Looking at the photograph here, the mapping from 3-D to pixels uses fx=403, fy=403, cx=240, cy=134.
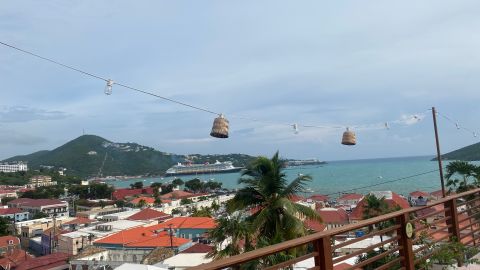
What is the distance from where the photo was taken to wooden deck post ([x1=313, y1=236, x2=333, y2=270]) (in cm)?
219

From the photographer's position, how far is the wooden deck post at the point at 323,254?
2.19 m

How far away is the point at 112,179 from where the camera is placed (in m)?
189

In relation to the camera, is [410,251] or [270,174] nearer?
[410,251]

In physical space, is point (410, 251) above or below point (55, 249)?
above

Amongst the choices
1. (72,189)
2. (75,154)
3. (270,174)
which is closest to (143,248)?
(270,174)

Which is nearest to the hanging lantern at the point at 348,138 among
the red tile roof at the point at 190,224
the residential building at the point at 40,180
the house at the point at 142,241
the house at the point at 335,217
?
the house at the point at 142,241

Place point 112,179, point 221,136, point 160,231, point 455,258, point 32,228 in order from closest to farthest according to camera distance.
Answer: point 455,258 < point 221,136 < point 160,231 < point 32,228 < point 112,179

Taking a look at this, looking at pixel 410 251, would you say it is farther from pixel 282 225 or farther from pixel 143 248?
pixel 143 248

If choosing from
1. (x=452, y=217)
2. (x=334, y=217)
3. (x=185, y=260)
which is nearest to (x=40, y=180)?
(x=334, y=217)

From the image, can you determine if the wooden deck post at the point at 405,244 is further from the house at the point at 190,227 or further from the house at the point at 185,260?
the house at the point at 190,227

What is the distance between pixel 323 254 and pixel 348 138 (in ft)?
24.9

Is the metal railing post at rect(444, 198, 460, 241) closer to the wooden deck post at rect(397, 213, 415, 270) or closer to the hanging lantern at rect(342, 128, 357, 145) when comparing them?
the wooden deck post at rect(397, 213, 415, 270)

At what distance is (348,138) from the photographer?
9.47m

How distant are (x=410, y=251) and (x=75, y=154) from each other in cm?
21111
